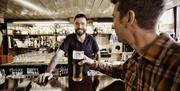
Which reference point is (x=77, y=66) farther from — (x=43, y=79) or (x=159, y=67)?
(x=159, y=67)

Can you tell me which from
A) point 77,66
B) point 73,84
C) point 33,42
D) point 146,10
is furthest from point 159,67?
point 33,42

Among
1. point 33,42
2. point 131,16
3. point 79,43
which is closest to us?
point 131,16

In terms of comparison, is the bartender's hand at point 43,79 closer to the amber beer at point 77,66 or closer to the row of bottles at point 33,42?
the amber beer at point 77,66

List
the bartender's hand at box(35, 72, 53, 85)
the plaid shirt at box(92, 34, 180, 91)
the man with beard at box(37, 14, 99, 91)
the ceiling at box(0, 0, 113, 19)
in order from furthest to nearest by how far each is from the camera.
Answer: the ceiling at box(0, 0, 113, 19), the man with beard at box(37, 14, 99, 91), the bartender's hand at box(35, 72, 53, 85), the plaid shirt at box(92, 34, 180, 91)

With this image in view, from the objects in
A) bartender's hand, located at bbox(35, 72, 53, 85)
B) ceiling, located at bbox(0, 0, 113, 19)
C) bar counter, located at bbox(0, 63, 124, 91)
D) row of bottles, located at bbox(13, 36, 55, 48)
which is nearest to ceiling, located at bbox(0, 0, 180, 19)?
ceiling, located at bbox(0, 0, 113, 19)

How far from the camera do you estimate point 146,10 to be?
3.61 ft

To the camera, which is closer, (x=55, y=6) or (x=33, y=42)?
(x=55, y=6)

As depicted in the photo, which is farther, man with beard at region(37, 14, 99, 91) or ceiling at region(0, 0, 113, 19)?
ceiling at region(0, 0, 113, 19)

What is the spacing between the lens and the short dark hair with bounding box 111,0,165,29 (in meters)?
1.09

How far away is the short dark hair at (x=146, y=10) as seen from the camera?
1.09m

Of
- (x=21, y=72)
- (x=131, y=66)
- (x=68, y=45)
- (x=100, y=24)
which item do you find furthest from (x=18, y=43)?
(x=131, y=66)

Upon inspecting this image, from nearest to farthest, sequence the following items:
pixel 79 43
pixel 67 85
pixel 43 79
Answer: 1. pixel 43 79
2. pixel 67 85
3. pixel 79 43

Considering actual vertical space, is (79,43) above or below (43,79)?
above

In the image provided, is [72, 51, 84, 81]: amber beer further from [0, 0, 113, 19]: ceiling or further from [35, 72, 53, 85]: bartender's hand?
[0, 0, 113, 19]: ceiling
